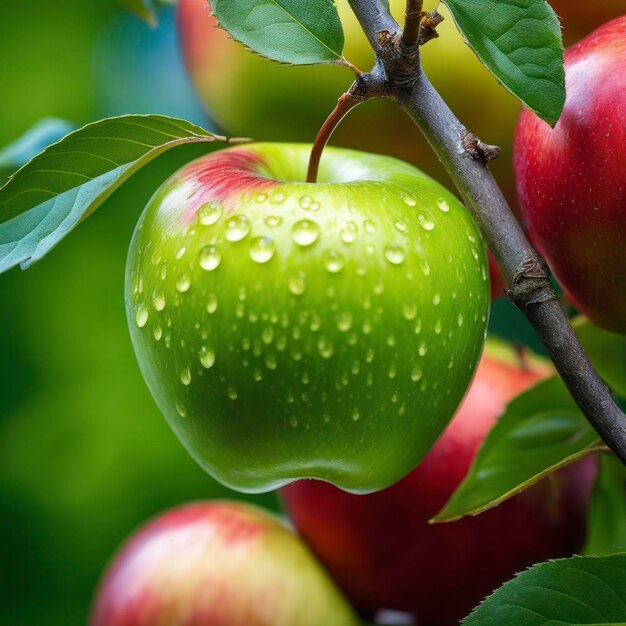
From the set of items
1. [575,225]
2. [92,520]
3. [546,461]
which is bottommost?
[92,520]

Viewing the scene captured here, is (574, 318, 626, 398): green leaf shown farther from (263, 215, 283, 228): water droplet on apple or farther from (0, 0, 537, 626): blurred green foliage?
(0, 0, 537, 626): blurred green foliage

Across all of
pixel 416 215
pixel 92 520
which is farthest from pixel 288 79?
pixel 92 520

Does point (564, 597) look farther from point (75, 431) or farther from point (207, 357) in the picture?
point (75, 431)

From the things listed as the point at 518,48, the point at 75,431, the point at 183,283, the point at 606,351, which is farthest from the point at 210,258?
the point at 75,431

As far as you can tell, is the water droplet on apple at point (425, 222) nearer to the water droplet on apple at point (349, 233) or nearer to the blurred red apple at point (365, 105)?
the water droplet on apple at point (349, 233)

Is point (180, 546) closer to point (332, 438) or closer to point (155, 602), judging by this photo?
point (155, 602)

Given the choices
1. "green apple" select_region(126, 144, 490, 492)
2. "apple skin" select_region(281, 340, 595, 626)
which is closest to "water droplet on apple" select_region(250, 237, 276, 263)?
"green apple" select_region(126, 144, 490, 492)

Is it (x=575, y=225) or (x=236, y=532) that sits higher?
(x=575, y=225)
